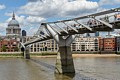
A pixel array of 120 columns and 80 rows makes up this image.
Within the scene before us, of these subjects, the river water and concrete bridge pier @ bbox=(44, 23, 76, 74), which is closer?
the river water

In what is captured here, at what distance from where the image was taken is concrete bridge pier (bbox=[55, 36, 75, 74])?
59719 mm

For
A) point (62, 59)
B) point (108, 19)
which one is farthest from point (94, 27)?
point (62, 59)

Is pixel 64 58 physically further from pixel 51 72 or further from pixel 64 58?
pixel 51 72

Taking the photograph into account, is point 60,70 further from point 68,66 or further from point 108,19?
point 108,19

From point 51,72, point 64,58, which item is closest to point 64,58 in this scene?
point 64,58

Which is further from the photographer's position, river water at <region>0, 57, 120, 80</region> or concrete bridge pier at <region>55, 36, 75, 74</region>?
concrete bridge pier at <region>55, 36, 75, 74</region>

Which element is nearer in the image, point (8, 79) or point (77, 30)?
point (77, 30)

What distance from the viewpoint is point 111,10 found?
117 ft

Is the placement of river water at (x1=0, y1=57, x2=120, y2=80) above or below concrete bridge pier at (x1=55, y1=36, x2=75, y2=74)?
below

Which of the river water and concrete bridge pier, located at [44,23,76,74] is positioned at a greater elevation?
concrete bridge pier, located at [44,23,76,74]

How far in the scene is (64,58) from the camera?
60.0 meters

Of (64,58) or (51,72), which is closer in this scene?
(64,58)

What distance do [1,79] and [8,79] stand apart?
112 centimetres

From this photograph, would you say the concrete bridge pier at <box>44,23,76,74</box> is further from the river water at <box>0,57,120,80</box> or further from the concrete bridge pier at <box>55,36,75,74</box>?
the river water at <box>0,57,120,80</box>
